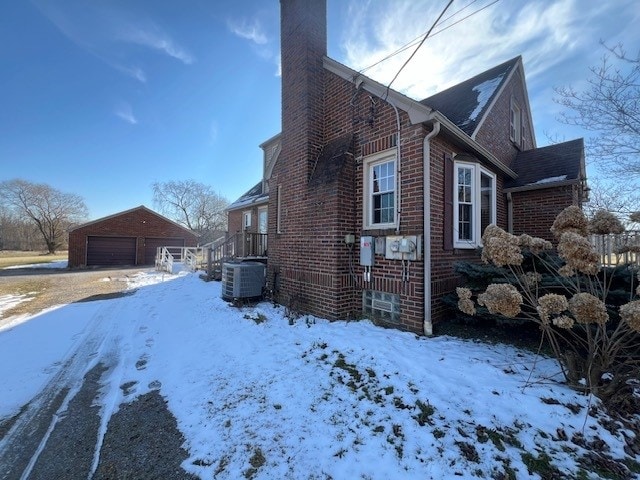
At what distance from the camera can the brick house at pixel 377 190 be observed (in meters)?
5.36

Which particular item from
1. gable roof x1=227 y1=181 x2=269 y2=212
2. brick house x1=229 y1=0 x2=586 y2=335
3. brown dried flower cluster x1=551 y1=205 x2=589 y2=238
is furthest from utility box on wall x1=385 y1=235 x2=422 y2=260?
gable roof x1=227 y1=181 x2=269 y2=212

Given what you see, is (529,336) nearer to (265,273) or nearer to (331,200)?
(331,200)

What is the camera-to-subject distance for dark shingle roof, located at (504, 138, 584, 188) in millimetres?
7891

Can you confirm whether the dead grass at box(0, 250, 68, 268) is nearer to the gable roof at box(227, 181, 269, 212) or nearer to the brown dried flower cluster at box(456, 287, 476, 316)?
the gable roof at box(227, 181, 269, 212)

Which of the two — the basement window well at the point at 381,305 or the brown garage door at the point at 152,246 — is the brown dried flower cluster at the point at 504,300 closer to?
the basement window well at the point at 381,305

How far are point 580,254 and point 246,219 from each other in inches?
560

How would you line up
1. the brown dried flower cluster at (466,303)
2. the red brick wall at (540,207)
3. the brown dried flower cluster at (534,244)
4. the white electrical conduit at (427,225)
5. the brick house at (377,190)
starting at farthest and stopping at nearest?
the red brick wall at (540,207) < the brick house at (377,190) < the white electrical conduit at (427,225) < the brown dried flower cluster at (466,303) < the brown dried flower cluster at (534,244)

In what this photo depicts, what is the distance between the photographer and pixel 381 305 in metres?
5.97

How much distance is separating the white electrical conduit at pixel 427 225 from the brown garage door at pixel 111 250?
27408 millimetres

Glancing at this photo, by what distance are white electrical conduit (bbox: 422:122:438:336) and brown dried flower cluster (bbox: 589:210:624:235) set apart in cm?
216

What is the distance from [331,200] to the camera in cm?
619

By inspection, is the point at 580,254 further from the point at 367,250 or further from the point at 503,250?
the point at 367,250

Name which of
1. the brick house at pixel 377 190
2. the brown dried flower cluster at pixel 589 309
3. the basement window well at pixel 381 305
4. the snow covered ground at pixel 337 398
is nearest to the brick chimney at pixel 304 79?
the brick house at pixel 377 190

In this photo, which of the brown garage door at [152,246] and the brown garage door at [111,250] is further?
the brown garage door at [152,246]
